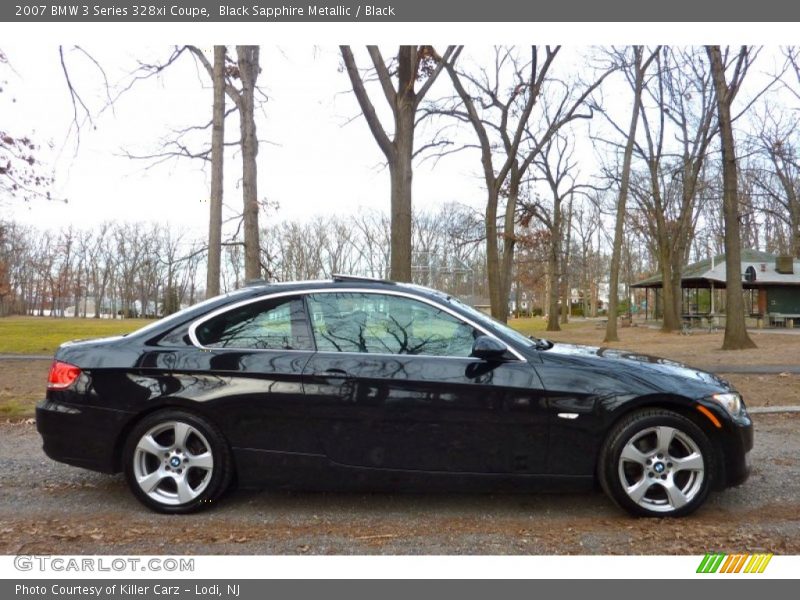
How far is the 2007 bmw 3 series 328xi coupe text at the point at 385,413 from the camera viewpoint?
3.73m

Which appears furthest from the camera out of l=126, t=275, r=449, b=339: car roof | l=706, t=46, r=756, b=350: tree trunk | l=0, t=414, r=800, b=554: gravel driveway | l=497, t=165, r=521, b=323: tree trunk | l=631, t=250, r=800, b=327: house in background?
l=631, t=250, r=800, b=327: house in background

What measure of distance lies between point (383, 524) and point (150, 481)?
1.59m

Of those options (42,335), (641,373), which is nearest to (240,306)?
Answer: (641,373)

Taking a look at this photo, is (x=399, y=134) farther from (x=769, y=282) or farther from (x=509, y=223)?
(x=769, y=282)

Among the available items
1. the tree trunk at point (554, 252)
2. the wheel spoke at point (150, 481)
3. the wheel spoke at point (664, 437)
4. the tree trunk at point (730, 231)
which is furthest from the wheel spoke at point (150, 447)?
the tree trunk at point (554, 252)

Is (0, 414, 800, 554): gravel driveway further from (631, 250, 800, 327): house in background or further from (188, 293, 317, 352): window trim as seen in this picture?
(631, 250, 800, 327): house in background

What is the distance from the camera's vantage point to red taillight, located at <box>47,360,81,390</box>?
3963mm

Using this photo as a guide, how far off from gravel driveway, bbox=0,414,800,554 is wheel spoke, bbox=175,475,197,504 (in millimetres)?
128

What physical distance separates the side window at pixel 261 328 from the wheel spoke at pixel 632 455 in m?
2.19

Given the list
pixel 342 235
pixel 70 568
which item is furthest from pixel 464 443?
pixel 342 235

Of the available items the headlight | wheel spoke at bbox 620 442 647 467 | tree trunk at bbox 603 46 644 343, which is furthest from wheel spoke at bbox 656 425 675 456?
tree trunk at bbox 603 46 644 343

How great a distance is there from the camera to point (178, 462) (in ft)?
12.6

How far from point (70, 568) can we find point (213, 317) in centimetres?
171

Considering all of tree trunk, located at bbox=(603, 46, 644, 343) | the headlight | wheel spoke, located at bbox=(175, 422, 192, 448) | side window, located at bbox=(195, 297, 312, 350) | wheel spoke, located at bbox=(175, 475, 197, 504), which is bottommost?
wheel spoke, located at bbox=(175, 475, 197, 504)
